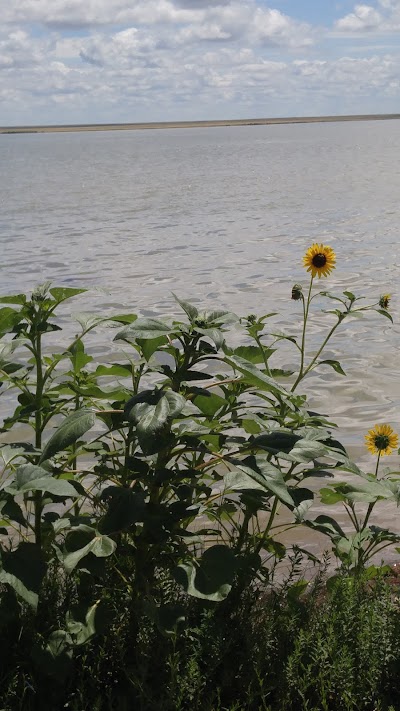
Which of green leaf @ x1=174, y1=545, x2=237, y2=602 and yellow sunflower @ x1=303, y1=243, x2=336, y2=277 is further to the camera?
yellow sunflower @ x1=303, y1=243, x2=336, y2=277

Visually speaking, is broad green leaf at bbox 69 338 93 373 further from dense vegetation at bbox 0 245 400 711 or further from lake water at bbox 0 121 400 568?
lake water at bbox 0 121 400 568

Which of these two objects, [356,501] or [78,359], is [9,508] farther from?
[356,501]

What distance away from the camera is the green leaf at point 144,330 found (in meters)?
2.64

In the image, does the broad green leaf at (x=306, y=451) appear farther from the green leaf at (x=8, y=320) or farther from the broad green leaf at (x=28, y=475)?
the green leaf at (x=8, y=320)

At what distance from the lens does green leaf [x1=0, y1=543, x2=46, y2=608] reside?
2639 mm

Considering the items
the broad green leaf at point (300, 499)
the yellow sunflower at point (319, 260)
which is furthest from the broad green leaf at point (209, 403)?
the yellow sunflower at point (319, 260)

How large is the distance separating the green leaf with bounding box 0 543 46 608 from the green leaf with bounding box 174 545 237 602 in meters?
0.40

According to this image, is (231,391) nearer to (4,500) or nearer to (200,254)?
(4,500)

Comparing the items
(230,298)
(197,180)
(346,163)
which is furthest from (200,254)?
(346,163)

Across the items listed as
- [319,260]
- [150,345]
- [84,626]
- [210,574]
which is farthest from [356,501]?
[319,260]

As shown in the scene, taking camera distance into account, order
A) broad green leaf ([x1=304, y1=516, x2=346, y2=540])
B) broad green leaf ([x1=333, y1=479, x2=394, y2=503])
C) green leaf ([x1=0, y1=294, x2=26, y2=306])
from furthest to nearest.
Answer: broad green leaf ([x1=304, y1=516, x2=346, y2=540])
broad green leaf ([x1=333, y1=479, x2=394, y2=503])
green leaf ([x1=0, y1=294, x2=26, y2=306])

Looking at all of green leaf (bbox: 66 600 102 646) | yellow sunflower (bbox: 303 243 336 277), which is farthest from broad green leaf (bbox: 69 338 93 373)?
yellow sunflower (bbox: 303 243 336 277)

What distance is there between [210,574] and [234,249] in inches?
544

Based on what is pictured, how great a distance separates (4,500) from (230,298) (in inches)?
357
